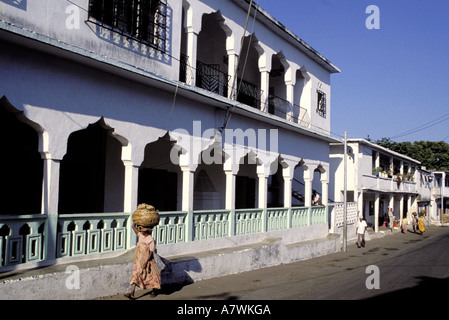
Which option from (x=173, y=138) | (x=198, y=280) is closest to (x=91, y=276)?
(x=198, y=280)

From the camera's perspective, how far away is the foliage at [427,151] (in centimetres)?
5506

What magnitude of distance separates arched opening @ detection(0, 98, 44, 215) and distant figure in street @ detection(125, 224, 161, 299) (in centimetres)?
289

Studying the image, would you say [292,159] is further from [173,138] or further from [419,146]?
[419,146]

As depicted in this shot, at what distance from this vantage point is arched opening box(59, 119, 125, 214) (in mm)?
9734

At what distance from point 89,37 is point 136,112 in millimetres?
1747

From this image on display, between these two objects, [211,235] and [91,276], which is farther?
[211,235]

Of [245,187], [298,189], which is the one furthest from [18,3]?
[298,189]

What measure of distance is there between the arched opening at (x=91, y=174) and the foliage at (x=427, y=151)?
51227 millimetres

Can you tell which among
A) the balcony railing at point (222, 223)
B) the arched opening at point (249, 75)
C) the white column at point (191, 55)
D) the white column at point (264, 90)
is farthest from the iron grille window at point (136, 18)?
the white column at point (264, 90)

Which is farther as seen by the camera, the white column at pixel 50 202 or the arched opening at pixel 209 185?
the arched opening at pixel 209 185

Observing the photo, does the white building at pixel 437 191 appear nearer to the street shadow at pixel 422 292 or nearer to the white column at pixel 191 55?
the street shadow at pixel 422 292

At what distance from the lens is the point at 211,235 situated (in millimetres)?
10852

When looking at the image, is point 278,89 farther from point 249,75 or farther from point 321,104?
point 321,104

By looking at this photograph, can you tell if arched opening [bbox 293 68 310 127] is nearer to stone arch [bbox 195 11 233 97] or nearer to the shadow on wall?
stone arch [bbox 195 11 233 97]
